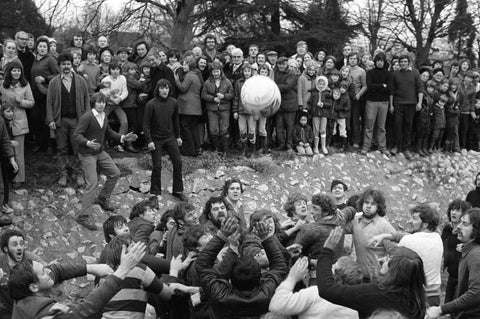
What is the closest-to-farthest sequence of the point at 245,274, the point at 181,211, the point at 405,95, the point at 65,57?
1. the point at 245,274
2. the point at 181,211
3. the point at 65,57
4. the point at 405,95

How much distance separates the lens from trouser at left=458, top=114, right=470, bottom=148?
49.4ft

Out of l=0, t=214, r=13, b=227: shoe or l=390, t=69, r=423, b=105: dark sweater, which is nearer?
l=0, t=214, r=13, b=227: shoe

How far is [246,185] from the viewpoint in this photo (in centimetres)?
1209

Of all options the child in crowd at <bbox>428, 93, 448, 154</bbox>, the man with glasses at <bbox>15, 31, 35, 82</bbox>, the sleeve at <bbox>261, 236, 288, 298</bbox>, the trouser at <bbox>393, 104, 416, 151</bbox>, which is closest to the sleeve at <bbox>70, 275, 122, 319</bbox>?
the sleeve at <bbox>261, 236, 288, 298</bbox>

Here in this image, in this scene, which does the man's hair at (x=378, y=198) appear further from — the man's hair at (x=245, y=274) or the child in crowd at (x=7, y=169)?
the child in crowd at (x=7, y=169)

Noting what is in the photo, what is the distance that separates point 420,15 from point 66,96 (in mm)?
16813

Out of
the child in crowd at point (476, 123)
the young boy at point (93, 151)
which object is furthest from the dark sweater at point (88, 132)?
the child in crowd at point (476, 123)

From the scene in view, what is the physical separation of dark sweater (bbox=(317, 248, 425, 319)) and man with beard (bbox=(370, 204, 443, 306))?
1.85 m

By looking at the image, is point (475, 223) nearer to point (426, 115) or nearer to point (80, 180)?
point (80, 180)

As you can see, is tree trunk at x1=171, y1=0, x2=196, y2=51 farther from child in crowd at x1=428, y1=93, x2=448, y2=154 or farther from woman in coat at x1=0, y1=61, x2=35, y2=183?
woman in coat at x1=0, y1=61, x2=35, y2=183

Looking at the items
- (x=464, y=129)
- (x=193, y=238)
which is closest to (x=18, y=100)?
(x=193, y=238)

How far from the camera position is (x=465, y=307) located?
5438 millimetres

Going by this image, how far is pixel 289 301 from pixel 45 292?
172 centimetres

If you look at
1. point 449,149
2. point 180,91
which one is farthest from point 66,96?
point 449,149
